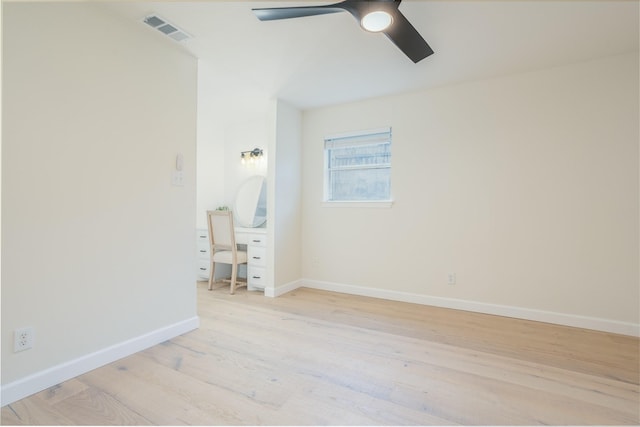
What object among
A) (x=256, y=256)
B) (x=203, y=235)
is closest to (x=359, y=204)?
(x=256, y=256)

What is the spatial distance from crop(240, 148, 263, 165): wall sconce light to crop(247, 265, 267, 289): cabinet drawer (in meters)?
1.63

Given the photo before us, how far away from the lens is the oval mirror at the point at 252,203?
443 cm

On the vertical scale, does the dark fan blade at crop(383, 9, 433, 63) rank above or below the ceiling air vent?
below

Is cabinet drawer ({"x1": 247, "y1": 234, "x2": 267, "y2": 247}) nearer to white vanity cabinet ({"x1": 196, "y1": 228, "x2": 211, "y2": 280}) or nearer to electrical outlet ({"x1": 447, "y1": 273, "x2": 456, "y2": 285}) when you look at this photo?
white vanity cabinet ({"x1": 196, "y1": 228, "x2": 211, "y2": 280})

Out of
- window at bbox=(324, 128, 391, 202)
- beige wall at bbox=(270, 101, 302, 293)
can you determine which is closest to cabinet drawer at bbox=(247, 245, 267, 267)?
beige wall at bbox=(270, 101, 302, 293)

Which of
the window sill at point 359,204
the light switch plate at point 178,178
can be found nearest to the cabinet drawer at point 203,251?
the window sill at point 359,204

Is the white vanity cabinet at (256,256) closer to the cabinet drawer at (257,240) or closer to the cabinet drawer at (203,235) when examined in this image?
the cabinet drawer at (257,240)

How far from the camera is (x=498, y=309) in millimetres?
3006

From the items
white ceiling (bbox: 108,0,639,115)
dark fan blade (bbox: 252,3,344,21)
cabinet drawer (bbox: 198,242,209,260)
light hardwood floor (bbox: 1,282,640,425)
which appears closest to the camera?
light hardwood floor (bbox: 1,282,640,425)

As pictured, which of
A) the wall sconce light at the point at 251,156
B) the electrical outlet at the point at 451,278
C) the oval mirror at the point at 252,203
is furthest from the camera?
the wall sconce light at the point at 251,156

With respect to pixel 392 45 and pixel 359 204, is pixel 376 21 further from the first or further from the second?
pixel 359 204

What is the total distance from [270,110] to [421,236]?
7.38ft

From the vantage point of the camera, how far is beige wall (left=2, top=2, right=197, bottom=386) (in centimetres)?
163

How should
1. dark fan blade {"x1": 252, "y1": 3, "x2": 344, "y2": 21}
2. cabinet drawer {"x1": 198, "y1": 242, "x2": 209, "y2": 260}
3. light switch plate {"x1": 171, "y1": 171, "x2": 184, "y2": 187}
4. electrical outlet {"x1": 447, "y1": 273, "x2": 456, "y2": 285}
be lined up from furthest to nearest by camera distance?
cabinet drawer {"x1": 198, "y1": 242, "x2": 209, "y2": 260}, electrical outlet {"x1": 447, "y1": 273, "x2": 456, "y2": 285}, light switch plate {"x1": 171, "y1": 171, "x2": 184, "y2": 187}, dark fan blade {"x1": 252, "y1": 3, "x2": 344, "y2": 21}
